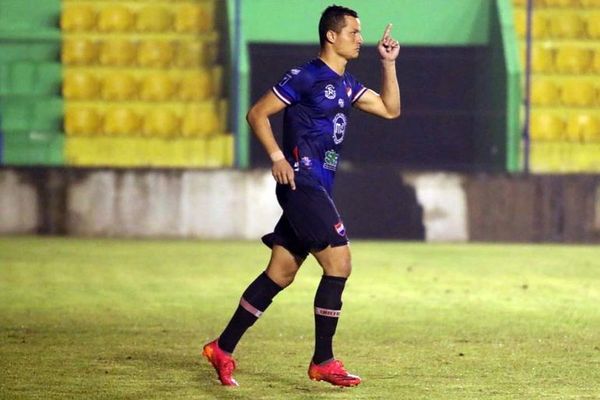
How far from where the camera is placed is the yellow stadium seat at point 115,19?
2400cm

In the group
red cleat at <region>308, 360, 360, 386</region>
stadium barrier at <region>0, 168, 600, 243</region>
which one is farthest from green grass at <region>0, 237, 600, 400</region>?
stadium barrier at <region>0, 168, 600, 243</region>

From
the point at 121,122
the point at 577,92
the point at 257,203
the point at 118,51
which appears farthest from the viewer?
the point at 118,51

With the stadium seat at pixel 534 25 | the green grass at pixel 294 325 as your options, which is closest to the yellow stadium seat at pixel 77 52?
the green grass at pixel 294 325

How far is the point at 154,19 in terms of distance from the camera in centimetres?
2412

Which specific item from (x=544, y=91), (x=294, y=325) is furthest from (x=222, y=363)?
(x=544, y=91)

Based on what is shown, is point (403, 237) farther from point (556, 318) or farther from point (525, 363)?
point (525, 363)

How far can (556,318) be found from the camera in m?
11.4

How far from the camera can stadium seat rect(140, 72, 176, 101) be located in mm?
23188

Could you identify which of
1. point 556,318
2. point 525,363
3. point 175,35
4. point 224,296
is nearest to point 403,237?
point 175,35

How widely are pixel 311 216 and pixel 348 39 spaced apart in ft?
2.92

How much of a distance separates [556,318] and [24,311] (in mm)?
3903

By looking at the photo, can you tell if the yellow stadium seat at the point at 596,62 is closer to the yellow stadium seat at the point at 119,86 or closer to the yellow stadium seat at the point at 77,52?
the yellow stadium seat at the point at 119,86

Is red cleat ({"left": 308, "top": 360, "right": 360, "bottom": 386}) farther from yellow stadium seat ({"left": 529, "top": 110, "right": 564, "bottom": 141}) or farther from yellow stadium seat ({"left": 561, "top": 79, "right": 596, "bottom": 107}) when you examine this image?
yellow stadium seat ({"left": 561, "top": 79, "right": 596, "bottom": 107})

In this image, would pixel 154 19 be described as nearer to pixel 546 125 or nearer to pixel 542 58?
pixel 542 58
